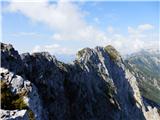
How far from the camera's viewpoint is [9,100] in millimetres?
48219

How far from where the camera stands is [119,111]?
148m

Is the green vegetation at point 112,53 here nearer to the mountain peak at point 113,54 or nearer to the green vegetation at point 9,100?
the mountain peak at point 113,54

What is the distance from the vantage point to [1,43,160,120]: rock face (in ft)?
263

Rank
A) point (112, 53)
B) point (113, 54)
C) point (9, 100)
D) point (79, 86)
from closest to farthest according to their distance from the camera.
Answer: point (9, 100) < point (79, 86) < point (113, 54) < point (112, 53)

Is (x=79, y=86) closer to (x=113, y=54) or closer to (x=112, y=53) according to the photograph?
(x=113, y=54)

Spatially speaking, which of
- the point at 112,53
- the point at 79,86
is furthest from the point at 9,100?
the point at 112,53

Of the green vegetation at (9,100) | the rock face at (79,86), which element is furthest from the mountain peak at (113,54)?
the green vegetation at (9,100)

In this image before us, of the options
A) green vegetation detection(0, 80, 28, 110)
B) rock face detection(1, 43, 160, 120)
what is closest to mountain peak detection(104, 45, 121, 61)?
rock face detection(1, 43, 160, 120)

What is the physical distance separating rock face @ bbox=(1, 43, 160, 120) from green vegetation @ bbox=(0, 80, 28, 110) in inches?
33.0

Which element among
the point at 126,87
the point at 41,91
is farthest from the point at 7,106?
the point at 126,87

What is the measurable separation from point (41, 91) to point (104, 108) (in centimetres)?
5222

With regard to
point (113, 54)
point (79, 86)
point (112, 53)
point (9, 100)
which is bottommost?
point (79, 86)

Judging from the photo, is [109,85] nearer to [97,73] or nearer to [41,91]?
[97,73]

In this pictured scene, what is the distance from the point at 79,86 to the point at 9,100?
79340 mm
